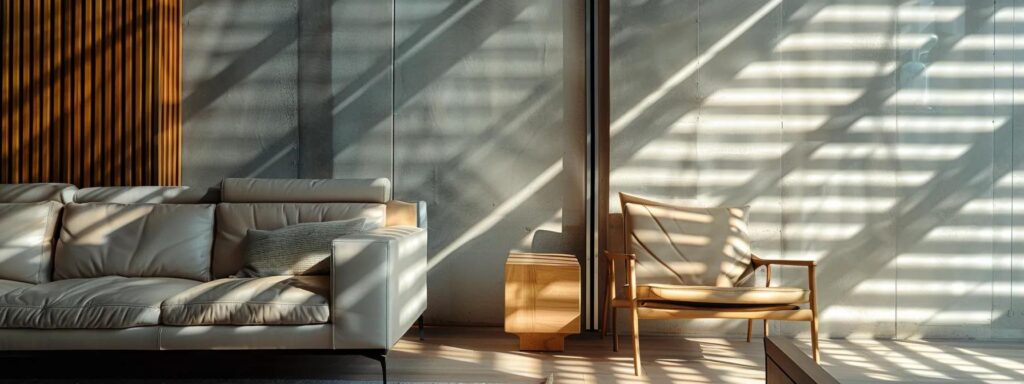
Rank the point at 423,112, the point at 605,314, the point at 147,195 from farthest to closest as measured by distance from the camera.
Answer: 1. the point at 423,112
2. the point at 605,314
3. the point at 147,195

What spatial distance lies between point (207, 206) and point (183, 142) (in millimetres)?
1175

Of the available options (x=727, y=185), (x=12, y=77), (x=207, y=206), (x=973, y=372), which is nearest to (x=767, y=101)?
(x=727, y=185)

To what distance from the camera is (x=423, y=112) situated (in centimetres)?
485

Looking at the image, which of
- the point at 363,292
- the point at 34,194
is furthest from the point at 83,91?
the point at 363,292

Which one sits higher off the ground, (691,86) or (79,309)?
(691,86)

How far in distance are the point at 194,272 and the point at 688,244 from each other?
2744 mm

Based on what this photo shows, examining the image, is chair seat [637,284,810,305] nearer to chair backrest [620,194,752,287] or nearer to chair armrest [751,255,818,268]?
chair armrest [751,255,818,268]

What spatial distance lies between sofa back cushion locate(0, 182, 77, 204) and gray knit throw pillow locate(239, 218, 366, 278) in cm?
120

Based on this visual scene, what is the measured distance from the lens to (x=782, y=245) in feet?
15.0

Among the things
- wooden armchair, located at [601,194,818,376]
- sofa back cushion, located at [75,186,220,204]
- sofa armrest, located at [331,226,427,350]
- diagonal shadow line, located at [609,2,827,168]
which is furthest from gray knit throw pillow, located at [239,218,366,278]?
diagonal shadow line, located at [609,2,827,168]

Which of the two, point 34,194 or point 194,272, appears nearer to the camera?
point 194,272

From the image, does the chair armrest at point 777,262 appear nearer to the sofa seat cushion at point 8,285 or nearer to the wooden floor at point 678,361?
the wooden floor at point 678,361

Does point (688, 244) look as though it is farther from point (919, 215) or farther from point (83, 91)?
point (83, 91)

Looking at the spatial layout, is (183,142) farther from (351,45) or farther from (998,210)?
(998,210)
